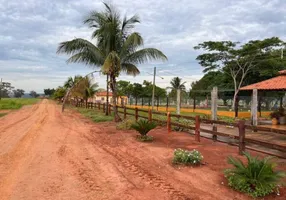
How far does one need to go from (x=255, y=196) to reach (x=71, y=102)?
5353 cm

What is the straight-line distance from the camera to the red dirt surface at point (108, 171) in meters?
5.23

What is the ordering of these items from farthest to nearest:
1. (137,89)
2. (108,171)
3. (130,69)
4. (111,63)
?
(137,89) < (130,69) < (111,63) < (108,171)

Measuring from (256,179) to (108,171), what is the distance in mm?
3088

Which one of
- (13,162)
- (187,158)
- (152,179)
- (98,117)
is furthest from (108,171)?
(98,117)

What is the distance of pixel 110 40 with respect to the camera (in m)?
16.9

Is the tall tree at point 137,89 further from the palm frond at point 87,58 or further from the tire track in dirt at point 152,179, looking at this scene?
the tire track in dirt at point 152,179

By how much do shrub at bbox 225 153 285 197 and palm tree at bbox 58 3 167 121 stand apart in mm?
11683

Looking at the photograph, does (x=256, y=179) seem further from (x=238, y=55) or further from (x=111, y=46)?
(x=238, y=55)

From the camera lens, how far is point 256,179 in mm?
5344

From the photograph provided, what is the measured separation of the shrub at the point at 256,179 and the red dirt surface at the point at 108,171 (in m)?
0.17

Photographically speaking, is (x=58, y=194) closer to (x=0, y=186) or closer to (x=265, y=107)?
(x=0, y=186)

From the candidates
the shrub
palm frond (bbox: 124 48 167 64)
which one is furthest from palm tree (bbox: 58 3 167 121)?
the shrub

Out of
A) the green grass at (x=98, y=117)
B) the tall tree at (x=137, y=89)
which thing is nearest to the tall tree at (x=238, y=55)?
the green grass at (x=98, y=117)

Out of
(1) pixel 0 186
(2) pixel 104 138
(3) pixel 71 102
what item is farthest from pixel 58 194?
(3) pixel 71 102
